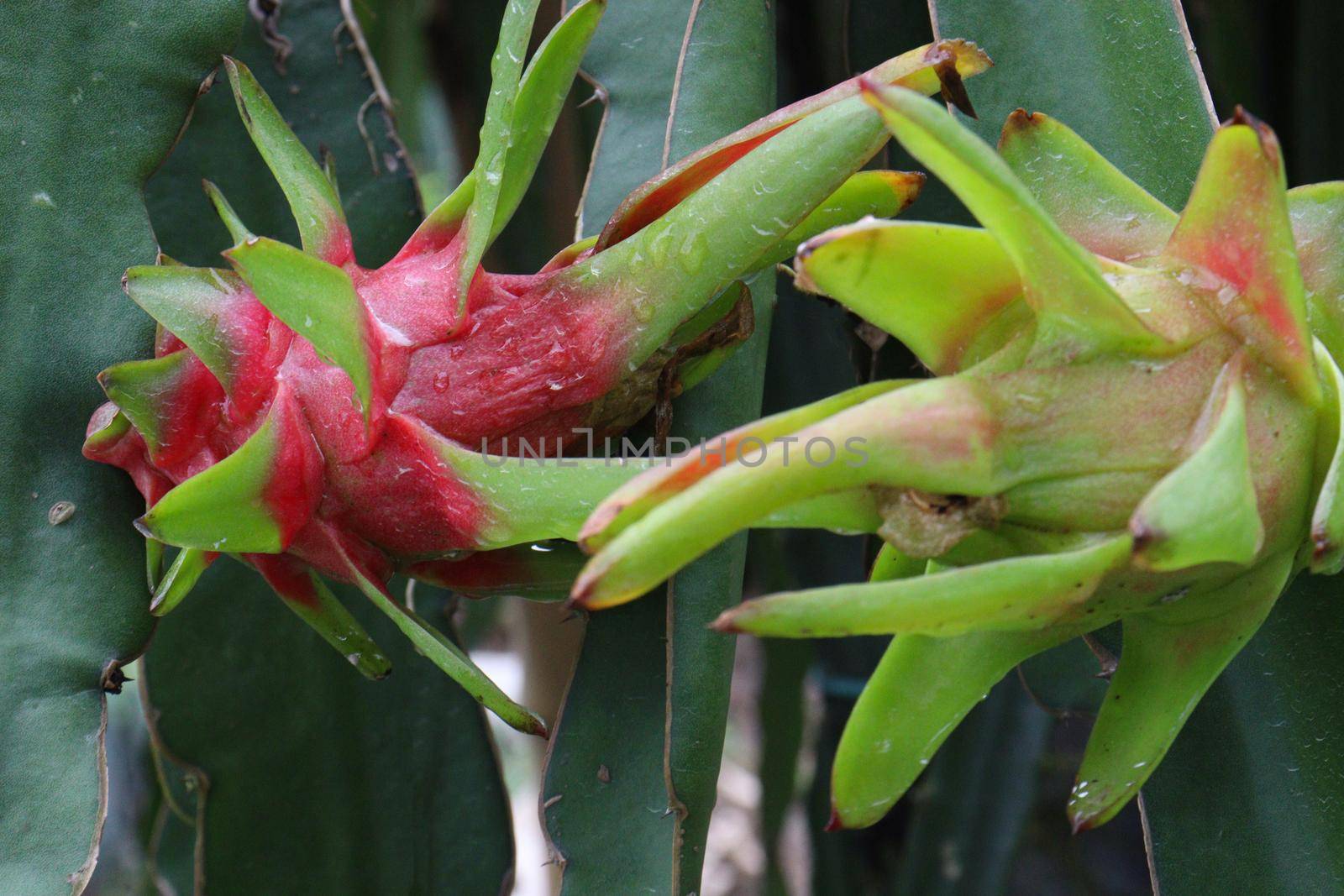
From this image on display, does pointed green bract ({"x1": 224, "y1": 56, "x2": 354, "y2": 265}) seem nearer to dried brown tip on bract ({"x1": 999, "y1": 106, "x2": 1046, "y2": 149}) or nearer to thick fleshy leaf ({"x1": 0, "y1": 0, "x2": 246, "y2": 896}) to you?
thick fleshy leaf ({"x1": 0, "y1": 0, "x2": 246, "y2": 896})

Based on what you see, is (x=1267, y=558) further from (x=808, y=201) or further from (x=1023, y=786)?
(x=1023, y=786)

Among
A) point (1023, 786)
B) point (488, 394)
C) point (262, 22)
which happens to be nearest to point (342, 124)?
point (262, 22)

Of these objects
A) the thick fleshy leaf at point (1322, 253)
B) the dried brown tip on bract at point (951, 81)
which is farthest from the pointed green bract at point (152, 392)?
the thick fleshy leaf at point (1322, 253)

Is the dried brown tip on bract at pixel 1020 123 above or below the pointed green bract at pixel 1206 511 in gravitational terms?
above

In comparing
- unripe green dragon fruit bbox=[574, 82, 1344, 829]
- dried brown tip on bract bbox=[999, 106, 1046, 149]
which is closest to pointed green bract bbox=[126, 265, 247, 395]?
unripe green dragon fruit bbox=[574, 82, 1344, 829]

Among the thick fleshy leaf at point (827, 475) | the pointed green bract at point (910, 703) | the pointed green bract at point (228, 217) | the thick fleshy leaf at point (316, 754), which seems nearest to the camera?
the thick fleshy leaf at point (827, 475)

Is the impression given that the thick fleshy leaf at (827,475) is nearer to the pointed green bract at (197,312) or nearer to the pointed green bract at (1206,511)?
the pointed green bract at (1206,511)

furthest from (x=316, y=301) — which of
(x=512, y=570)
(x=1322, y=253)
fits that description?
(x=1322, y=253)
